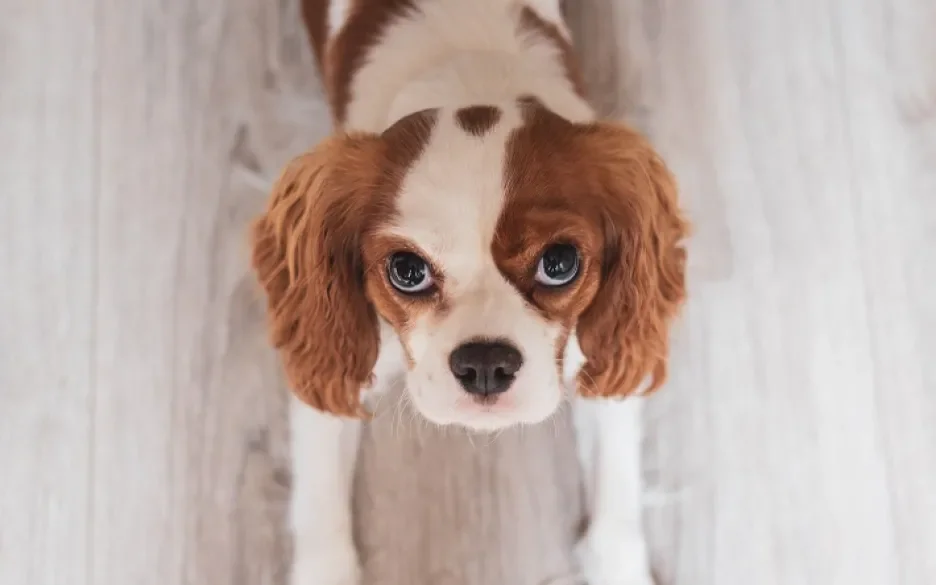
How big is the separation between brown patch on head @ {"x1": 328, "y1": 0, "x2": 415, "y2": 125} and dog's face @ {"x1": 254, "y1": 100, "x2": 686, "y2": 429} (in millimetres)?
218

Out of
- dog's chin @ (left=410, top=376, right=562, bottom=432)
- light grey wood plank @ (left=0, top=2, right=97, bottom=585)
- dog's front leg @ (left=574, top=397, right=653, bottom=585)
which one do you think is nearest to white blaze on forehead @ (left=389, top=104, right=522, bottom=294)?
dog's chin @ (left=410, top=376, right=562, bottom=432)

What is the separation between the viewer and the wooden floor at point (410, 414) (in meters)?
1.52

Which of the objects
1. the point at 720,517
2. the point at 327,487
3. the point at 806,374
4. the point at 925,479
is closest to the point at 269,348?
the point at 327,487

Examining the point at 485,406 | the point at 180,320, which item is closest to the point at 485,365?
the point at 485,406

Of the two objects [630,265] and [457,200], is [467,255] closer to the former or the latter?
[457,200]

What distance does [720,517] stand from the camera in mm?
1530

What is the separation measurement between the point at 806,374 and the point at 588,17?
743 mm

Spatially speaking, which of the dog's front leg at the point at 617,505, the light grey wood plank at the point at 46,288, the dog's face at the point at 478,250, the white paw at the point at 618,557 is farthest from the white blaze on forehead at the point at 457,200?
the light grey wood plank at the point at 46,288

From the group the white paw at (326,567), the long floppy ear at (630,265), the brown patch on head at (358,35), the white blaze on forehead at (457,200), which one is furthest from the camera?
the white paw at (326,567)

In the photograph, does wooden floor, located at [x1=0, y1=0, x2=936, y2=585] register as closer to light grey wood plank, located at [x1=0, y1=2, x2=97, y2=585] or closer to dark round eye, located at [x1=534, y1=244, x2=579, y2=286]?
light grey wood plank, located at [x1=0, y1=2, x2=97, y2=585]

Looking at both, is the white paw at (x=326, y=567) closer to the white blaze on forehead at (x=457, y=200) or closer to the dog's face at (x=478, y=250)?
the dog's face at (x=478, y=250)

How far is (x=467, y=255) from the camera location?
105 cm

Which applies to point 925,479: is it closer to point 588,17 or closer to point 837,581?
point 837,581

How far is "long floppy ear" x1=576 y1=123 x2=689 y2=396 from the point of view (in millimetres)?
1134
